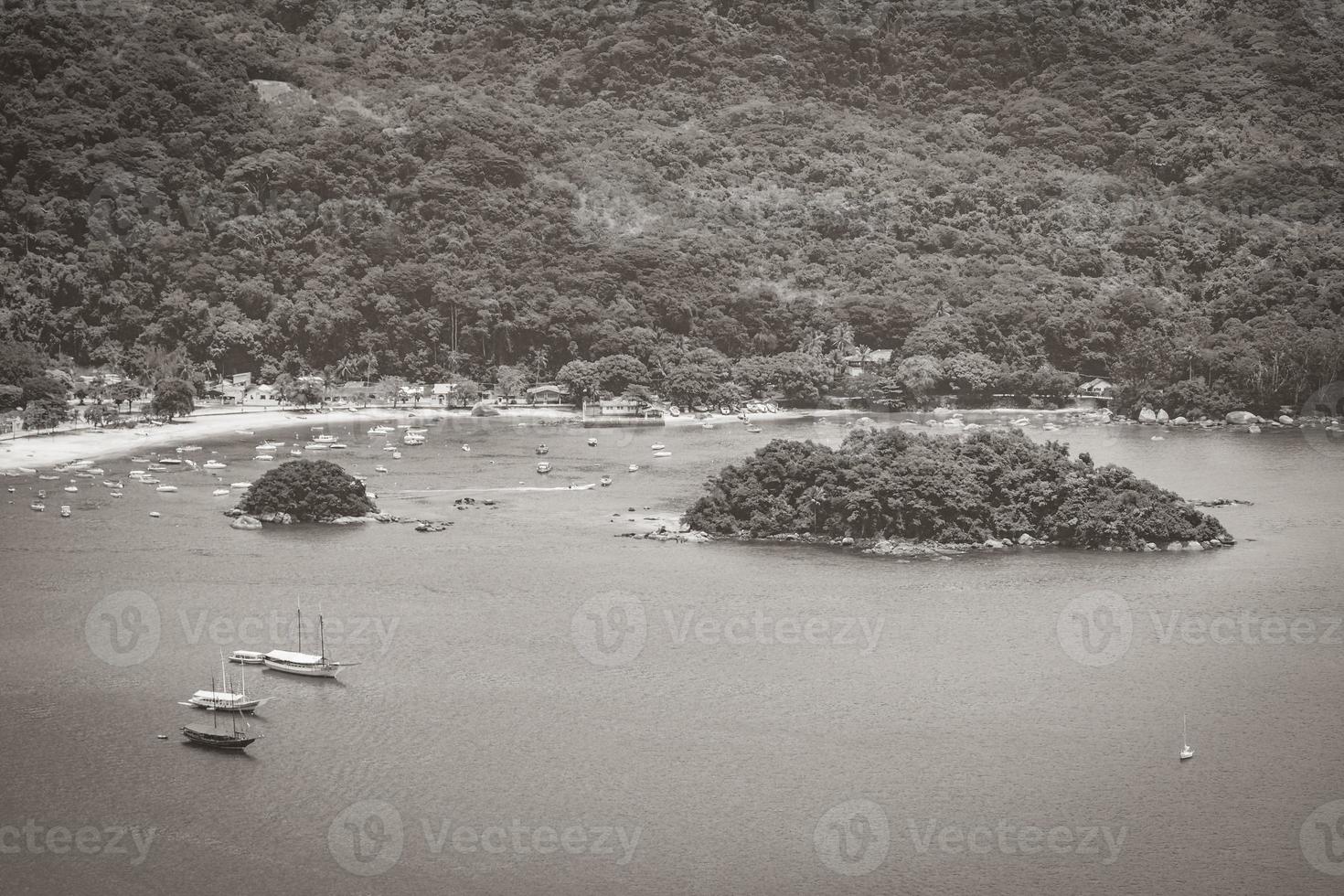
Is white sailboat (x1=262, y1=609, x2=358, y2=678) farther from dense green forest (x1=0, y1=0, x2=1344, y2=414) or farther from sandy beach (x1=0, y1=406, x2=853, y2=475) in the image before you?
dense green forest (x1=0, y1=0, x2=1344, y2=414)

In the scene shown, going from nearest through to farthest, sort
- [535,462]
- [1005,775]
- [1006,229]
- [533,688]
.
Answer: [1005,775]
[533,688]
[535,462]
[1006,229]

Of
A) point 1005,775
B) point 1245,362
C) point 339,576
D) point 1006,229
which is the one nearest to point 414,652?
point 339,576

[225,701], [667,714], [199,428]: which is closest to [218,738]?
[225,701]

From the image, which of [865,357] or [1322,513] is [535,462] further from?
[865,357]

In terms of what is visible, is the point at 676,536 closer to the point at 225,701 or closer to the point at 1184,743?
the point at 225,701

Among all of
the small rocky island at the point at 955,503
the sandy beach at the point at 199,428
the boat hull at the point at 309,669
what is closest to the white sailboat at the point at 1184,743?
the small rocky island at the point at 955,503

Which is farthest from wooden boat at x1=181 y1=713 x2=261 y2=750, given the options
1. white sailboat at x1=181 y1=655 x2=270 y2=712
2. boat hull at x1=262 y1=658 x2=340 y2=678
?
boat hull at x1=262 y1=658 x2=340 y2=678

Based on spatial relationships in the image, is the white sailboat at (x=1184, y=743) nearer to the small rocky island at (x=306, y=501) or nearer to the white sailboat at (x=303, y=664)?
the white sailboat at (x=303, y=664)
